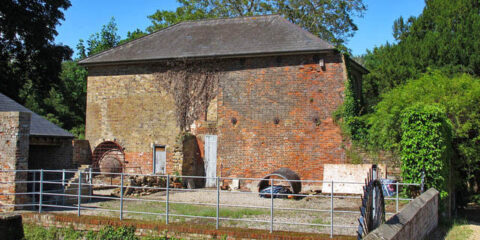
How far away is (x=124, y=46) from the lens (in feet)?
76.7

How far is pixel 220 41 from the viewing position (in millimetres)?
21328

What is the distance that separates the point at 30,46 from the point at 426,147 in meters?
23.4

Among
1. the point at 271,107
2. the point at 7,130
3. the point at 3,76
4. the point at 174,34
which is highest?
the point at 174,34

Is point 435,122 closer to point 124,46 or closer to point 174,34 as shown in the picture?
point 174,34

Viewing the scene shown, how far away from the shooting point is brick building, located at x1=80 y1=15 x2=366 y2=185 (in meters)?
18.6

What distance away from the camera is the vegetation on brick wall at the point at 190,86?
68.0 ft

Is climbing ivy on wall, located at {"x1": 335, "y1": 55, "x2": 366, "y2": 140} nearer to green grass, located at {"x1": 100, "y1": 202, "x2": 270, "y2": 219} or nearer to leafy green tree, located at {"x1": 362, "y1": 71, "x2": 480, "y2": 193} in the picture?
leafy green tree, located at {"x1": 362, "y1": 71, "x2": 480, "y2": 193}

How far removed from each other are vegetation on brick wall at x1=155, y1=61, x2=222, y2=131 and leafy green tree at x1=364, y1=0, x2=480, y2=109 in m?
8.86

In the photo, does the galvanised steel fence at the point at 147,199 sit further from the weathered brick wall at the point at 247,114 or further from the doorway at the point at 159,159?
the doorway at the point at 159,159

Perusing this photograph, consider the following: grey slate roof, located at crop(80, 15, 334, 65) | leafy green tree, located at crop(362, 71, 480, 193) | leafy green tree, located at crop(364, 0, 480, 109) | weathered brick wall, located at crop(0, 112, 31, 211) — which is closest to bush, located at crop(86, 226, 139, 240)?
weathered brick wall, located at crop(0, 112, 31, 211)

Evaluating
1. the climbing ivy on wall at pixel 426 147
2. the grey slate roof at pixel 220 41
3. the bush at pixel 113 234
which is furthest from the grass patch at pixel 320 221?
the grey slate roof at pixel 220 41

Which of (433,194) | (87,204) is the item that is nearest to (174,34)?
(87,204)

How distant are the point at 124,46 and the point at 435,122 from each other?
16.3 m

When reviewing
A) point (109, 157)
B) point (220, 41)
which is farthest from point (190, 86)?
point (109, 157)
